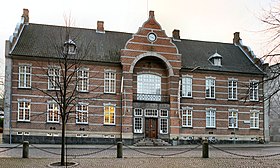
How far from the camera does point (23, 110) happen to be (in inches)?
1248

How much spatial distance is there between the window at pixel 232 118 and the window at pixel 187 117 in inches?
184

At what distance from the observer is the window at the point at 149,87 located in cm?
3494

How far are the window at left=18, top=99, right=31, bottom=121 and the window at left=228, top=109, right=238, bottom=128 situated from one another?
2067 cm

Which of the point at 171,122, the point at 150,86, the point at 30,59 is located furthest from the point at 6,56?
the point at 171,122

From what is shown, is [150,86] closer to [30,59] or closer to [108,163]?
[30,59]

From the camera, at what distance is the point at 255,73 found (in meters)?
39.0

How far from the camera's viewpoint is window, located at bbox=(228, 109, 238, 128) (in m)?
37.7

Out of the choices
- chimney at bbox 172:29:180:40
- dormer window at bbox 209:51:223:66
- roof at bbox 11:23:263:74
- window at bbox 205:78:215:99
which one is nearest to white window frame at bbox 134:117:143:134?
roof at bbox 11:23:263:74

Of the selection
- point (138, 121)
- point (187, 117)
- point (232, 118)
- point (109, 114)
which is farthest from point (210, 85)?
point (109, 114)

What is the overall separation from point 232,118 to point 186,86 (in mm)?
6306

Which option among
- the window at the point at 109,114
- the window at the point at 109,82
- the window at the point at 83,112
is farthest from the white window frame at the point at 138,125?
the window at the point at 83,112

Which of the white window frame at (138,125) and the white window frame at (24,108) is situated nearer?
the white window frame at (24,108)

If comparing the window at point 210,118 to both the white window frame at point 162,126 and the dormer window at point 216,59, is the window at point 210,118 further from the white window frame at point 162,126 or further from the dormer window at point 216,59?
the dormer window at point 216,59

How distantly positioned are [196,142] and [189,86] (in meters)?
5.83
